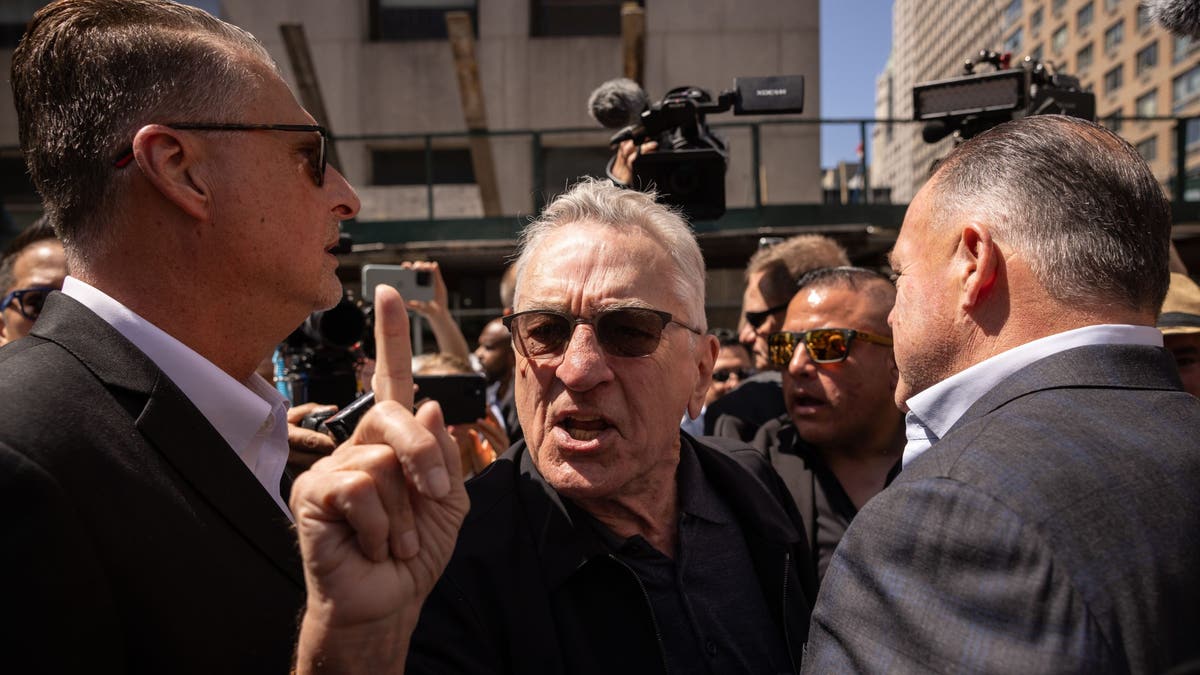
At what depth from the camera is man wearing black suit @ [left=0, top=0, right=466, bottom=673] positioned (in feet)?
3.71

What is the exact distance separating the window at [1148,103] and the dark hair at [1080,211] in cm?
7398

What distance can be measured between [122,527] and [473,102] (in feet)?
35.8

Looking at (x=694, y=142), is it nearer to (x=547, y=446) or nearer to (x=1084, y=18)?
(x=547, y=446)

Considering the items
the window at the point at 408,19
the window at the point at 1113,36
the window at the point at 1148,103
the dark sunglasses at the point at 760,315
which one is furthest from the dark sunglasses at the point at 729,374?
the window at the point at 1113,36

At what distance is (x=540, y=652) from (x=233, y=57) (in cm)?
133

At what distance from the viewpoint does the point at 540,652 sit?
162 centimetres

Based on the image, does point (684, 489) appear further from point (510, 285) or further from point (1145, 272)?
point (510, 285)

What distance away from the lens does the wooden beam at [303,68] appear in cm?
1197

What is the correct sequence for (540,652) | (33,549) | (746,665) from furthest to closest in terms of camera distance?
(746,665)
(540,652)
(33,549)

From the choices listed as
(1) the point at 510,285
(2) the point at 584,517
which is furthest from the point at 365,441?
(1) the point at 510,285

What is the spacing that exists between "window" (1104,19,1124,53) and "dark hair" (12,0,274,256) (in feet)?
258

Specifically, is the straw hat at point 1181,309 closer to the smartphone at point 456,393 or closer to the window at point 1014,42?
the smartphone at point 456,393

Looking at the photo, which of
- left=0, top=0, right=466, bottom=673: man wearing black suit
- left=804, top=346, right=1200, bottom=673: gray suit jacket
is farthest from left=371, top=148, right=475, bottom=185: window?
left=804, top=346, right=1200, bottom=673: gray suit jacket

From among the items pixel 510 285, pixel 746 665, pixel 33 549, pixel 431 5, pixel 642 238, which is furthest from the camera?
pixel 431 5
